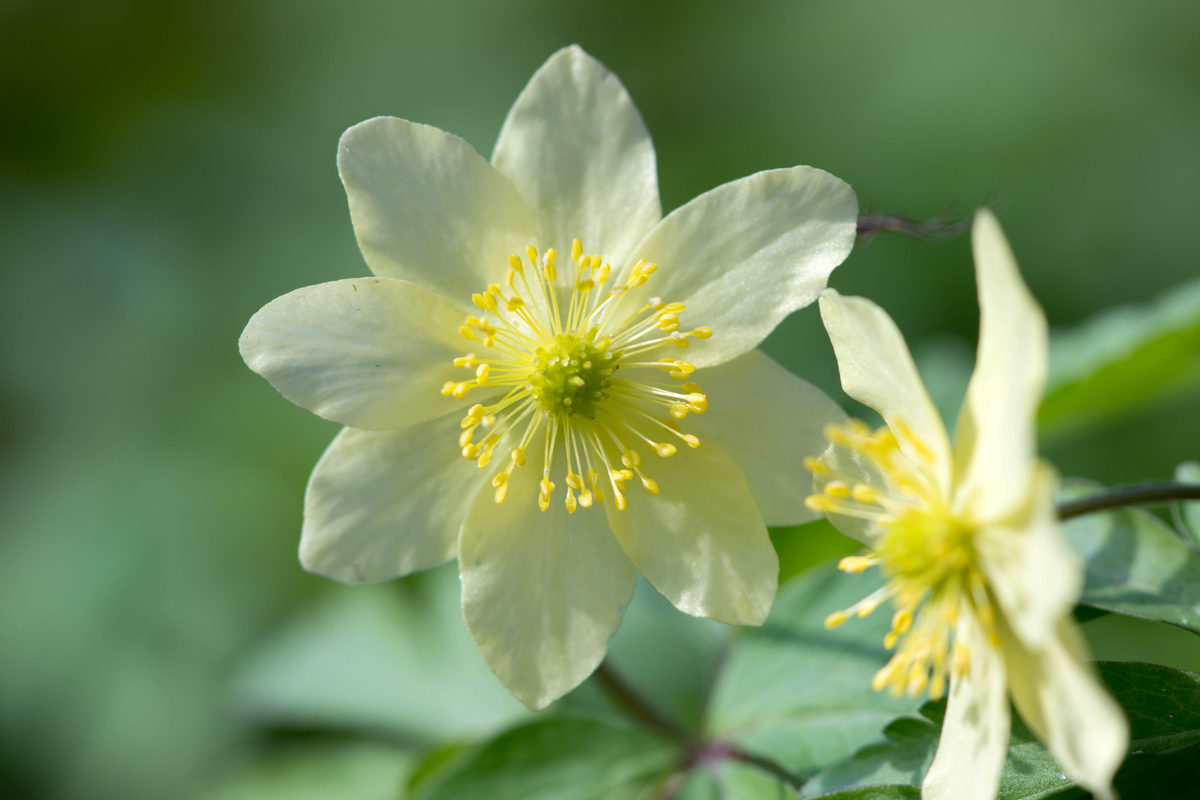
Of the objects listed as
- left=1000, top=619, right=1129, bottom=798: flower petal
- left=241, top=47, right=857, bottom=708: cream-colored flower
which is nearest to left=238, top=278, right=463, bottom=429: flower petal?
left=241, top=47, right=857, bottom=708: cream-colored flower

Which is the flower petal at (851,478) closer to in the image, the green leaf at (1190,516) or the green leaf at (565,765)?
the green leaf at (1190,516)

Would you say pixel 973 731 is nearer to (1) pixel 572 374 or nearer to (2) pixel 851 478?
(2) pixel 851 478

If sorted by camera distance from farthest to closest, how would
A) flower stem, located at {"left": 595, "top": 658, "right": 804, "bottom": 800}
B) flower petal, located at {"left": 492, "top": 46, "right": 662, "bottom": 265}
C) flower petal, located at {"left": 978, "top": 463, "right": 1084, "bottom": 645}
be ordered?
flower stem, located at {"left": 595, "top": 658, "right": 804, "bottom": 800} → flower petal, located at {"left": 492, "top": 46, "right": 662, "bottom": 265} → flower petal, located at {"left": 978, "top": 463, "right": 1084, "bottom": 645}

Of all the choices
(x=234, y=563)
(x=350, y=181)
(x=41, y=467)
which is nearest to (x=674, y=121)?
(x=234, y=563)

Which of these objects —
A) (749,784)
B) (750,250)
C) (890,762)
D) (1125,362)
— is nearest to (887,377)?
(750,250)

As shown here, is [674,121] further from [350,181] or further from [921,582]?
[921,582]

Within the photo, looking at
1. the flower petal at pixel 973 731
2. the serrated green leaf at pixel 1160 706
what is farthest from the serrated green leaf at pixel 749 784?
the serrated green leaf at pixel 1160 706

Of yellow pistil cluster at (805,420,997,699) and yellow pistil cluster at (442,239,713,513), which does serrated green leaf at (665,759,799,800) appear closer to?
yellow pistil cluster at (805,420,997,699)
